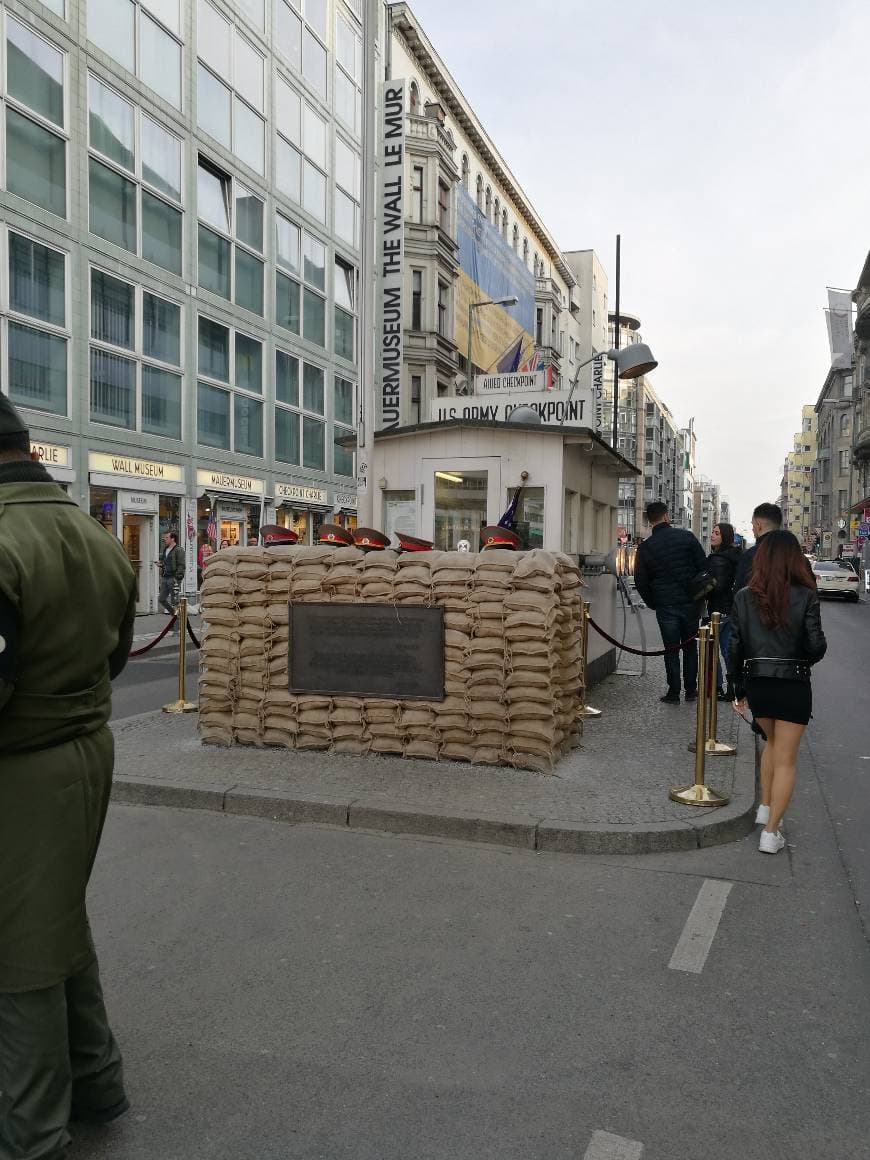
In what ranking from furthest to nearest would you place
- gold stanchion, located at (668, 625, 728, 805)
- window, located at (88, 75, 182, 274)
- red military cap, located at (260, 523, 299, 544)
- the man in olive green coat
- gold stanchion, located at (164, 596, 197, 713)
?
window, located at (88, 75, 182, 274) < gold stanchion, located at (164, 596, 197, 713) < red military cap, located at (260, 523, 299, 544) < gold stanchion, located at (668, 625, 728, 805) < the man in olive green coat

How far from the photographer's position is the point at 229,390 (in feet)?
85.1

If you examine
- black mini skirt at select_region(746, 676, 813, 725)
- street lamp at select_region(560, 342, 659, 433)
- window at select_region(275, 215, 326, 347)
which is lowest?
black mini skirt at select_region(746, 676, 813, 725)

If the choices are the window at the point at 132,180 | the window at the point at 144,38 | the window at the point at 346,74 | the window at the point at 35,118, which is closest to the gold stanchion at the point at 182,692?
the window at the point at 35,118

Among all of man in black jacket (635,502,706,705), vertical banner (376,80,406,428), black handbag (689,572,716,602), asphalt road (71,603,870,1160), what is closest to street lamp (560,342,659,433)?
man in black jacket (635,502,706,705)

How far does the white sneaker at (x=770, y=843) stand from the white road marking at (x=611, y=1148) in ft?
8.94

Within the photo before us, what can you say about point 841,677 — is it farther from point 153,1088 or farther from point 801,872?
point 153,1088

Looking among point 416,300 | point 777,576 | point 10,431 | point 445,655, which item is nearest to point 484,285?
point 416,300

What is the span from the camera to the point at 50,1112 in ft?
7.27

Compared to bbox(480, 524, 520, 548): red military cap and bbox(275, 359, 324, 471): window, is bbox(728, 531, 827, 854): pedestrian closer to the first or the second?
bbox(480, 524, 520, 548): red military cap

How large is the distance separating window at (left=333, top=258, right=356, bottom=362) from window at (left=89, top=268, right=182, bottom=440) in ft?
32.1

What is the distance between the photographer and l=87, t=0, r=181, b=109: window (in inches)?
813

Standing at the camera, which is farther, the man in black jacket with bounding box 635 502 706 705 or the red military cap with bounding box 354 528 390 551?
the man in black jacket with bounding box 635 502 706 705

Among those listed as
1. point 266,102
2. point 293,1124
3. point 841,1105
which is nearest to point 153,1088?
point 293,1124

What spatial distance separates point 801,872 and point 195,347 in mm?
22579
